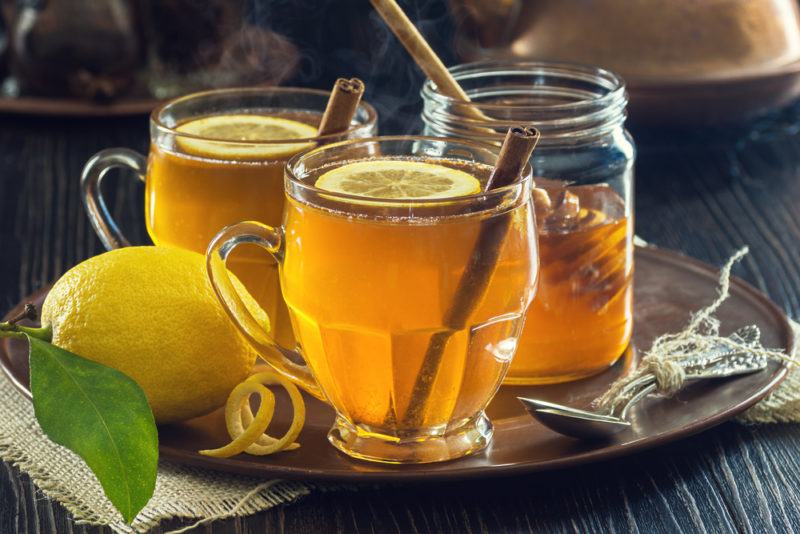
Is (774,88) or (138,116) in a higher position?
(774,88)

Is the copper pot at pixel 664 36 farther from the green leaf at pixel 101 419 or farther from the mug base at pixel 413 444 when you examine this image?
the green leaf at pixel 101 419

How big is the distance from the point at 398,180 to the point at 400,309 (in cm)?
14

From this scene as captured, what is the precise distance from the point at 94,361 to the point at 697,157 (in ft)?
5.23

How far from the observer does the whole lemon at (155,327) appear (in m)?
1.08

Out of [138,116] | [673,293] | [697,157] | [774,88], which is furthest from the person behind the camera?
[138,116]

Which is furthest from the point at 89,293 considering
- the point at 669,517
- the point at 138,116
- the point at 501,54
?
the point at 138,116

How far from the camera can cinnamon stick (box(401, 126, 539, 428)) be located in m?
0.99

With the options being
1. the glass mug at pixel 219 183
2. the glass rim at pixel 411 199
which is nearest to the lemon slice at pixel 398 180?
the glass rim at pixel 411 199

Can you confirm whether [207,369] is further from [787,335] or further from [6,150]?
[6,150]

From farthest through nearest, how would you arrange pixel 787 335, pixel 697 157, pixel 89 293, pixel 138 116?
1. pixel 138 116
2. pixel 697 157
3. pixel 787 335
4. pixel 89 293

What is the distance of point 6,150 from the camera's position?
7.73ft

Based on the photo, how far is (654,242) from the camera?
191 centimetres

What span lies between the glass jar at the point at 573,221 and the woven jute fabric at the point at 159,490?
33 centimetres

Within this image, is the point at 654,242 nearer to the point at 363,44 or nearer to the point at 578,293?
the point at 578,293
